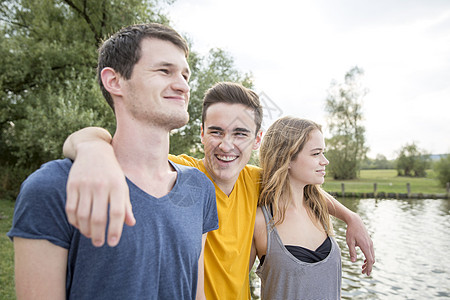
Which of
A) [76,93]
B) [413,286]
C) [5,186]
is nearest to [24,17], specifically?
[76,93]

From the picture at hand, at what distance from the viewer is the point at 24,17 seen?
12922 millimetres

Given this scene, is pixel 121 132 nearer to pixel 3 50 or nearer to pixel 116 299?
pixel 116 299

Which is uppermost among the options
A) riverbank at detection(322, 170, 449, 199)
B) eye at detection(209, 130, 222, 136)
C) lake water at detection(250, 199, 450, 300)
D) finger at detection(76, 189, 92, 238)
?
eye at detection(209, 130, 222, 136)

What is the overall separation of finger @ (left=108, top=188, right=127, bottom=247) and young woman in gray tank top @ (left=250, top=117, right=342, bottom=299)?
157cm

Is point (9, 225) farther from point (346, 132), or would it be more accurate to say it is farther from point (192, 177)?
point (346, 132)

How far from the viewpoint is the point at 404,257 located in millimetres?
11172

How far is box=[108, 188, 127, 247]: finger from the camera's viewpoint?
3.11ft

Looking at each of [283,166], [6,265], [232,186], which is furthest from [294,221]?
[6,265]

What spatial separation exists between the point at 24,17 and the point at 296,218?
48.7ft

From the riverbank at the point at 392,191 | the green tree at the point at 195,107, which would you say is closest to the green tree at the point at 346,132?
the riverbank at the point at 392,191

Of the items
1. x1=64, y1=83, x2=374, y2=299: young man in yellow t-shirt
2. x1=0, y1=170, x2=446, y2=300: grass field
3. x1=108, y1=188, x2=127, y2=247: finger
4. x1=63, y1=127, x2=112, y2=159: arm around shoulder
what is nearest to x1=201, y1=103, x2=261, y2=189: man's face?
x1=64, y1=83, x2=374, y2=299: young man in yellow t-shirt

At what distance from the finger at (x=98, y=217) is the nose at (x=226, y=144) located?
131 cm

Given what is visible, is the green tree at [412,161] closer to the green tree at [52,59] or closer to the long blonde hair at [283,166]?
the green tree at [52,59]

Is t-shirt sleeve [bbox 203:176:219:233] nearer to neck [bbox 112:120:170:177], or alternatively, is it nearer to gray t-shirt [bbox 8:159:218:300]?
gray t-shirt [bbox 8:159:218:300]
